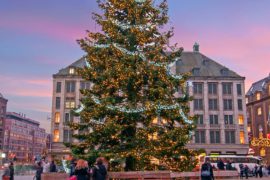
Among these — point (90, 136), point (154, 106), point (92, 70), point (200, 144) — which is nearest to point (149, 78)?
point (154, 106)

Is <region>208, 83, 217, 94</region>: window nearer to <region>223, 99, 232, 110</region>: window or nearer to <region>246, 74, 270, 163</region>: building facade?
<region>223, 99, 232, 110</region>: window

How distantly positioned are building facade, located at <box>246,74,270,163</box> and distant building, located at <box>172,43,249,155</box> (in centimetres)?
693

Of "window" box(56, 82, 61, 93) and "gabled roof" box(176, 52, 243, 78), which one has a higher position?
"gabled roof" box(176, 52, 243, 78)

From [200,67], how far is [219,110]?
10.2 meters

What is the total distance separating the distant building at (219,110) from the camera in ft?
222

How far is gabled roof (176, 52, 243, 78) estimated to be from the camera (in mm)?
71562

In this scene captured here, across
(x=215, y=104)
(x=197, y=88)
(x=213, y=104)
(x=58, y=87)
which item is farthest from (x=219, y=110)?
(x=58, y=87)

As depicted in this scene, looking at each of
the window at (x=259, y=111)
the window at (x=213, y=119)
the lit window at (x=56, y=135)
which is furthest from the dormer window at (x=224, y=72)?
the lit window at (x=56, y=135)

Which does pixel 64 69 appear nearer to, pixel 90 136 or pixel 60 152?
pixel 60 152

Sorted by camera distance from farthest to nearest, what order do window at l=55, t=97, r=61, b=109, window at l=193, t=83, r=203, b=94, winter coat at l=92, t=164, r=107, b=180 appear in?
1. window at l=193, t=83, r=203, b=94
2. window at l=55, t=97, r=61, b=109
3. winter coat at l=92, t=164, r=107, b=180

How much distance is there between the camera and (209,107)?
Result: 70125 millimetres

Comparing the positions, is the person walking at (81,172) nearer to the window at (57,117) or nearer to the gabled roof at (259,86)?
the window at (57,117)

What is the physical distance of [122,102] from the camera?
23.6 m

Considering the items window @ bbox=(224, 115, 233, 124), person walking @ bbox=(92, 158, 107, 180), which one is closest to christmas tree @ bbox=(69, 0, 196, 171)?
person walking @ bbox=(92, 158, 107, 180)
